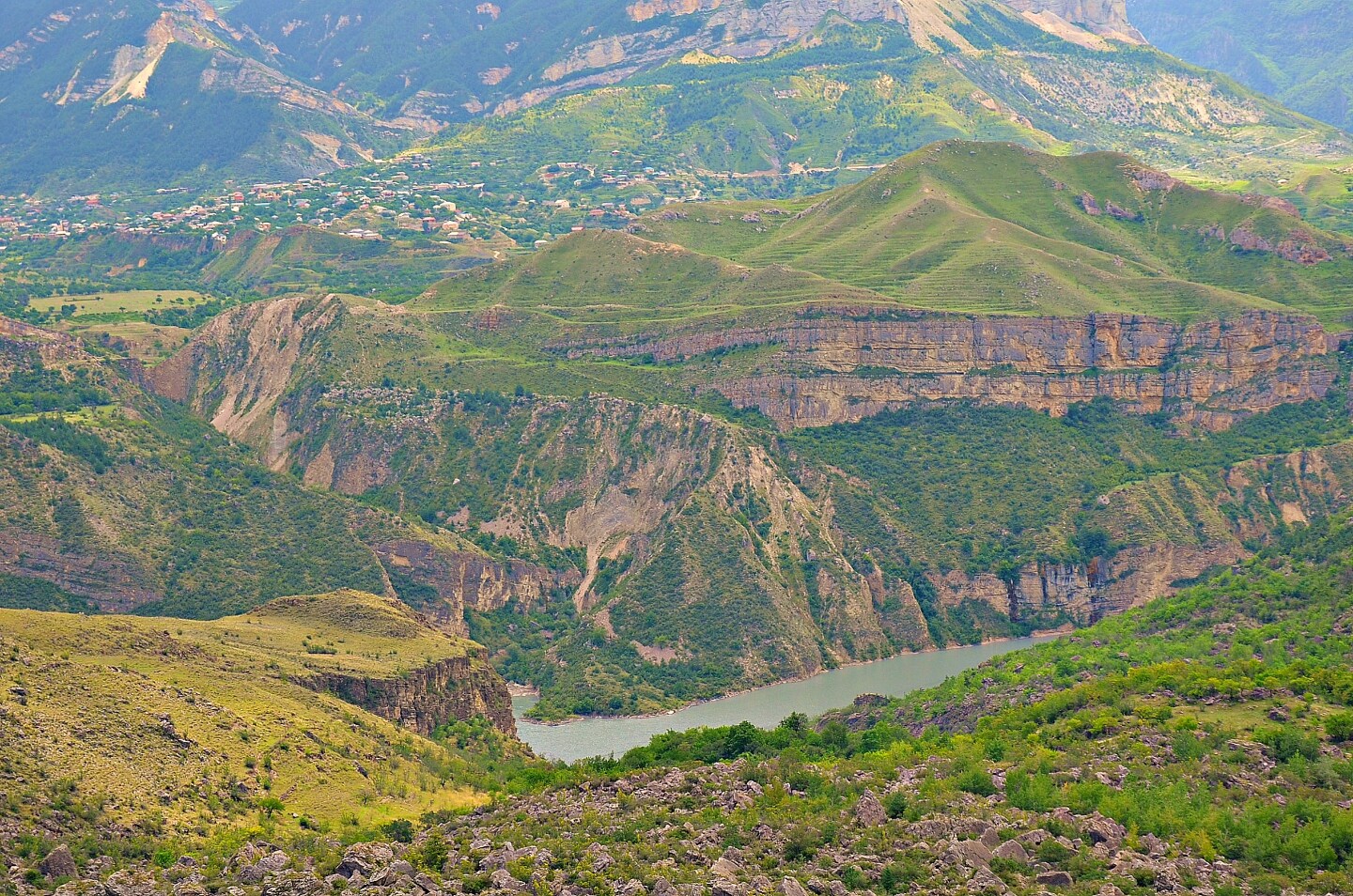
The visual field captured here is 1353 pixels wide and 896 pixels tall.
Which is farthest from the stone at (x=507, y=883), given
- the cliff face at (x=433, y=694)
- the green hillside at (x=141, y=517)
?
the green hillside at (x=141, y=517)

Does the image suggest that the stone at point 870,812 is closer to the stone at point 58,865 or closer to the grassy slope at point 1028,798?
the grassy slope at point 1028,798

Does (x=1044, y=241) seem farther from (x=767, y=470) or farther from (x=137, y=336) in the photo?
(x=137, y=336)

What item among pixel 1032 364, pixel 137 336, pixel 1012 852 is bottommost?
pixel 1012 852

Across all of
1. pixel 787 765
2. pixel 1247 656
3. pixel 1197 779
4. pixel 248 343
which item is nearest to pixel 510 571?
pixel 248 343

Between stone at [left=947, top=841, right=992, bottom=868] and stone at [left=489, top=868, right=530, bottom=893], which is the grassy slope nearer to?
stone at [left=947, top=841, right=992, bottom=868]

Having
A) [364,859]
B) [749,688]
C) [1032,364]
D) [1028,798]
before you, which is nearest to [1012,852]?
[1028,798]

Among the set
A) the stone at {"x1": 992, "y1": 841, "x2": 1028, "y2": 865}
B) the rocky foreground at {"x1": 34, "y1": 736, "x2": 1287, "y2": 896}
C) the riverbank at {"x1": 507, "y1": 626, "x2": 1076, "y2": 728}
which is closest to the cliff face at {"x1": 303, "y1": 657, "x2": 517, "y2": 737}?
the riverbank at {"x1": 507, "y1": 626, "x2": 1076, "y2": 728}

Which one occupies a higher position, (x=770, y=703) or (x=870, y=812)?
(x=870, y=812)
